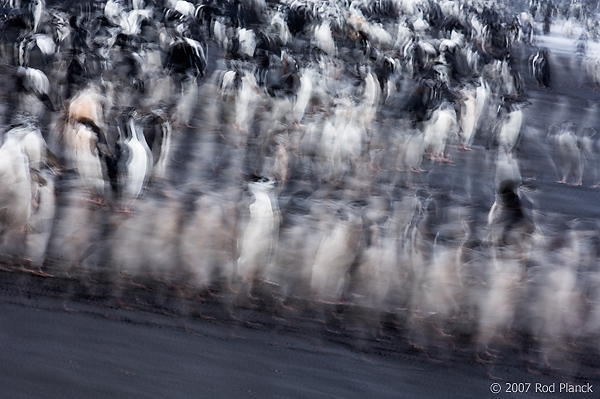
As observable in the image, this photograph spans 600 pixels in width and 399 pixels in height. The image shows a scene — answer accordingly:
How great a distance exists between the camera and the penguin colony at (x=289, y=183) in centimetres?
544

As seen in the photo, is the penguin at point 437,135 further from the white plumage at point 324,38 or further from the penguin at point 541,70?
the penguin at point 541,70

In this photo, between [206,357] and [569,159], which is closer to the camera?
[206,357]

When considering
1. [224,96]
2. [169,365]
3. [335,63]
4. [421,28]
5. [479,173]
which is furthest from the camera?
[421,28]

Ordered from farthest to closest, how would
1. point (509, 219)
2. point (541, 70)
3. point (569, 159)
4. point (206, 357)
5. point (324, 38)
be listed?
point (324, 38)
point (541, 70)
point (569, 159)
point (509, 219)
point (206, 357)

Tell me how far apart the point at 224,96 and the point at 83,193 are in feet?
10.2

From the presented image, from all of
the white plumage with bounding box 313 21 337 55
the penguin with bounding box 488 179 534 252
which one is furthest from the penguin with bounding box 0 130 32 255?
the white plumage with bounding box 313 21 337 55

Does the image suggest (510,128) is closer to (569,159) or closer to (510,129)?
(510,129)

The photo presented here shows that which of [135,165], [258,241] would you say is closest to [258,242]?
[258,241]

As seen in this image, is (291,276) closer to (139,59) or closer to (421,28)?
(139,59)

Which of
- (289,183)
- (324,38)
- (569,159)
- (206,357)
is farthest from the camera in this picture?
(324,38)

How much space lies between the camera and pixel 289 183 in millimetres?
7371

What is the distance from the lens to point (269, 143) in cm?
736

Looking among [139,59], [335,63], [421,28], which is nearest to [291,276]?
[139,59]

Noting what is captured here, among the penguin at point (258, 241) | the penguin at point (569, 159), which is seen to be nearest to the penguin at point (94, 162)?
the penguin at point (258, 241)
